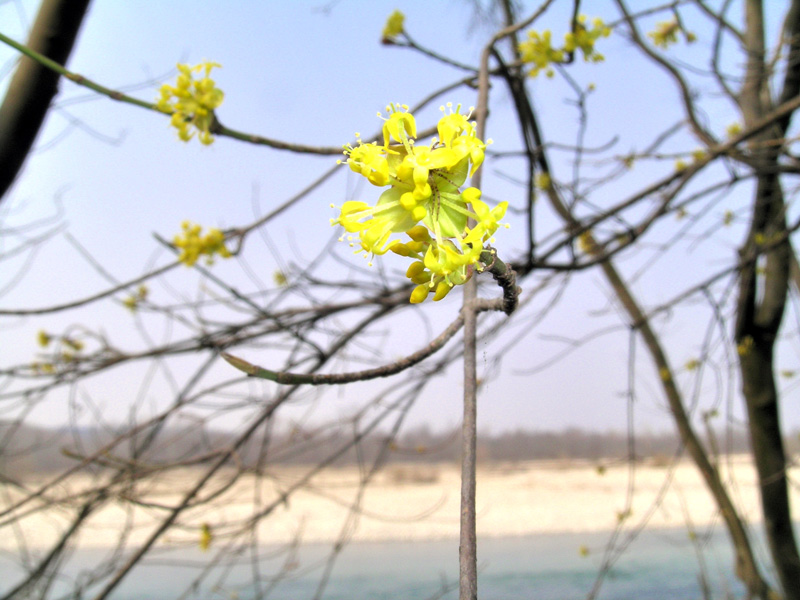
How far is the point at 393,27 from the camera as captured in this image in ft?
5.19

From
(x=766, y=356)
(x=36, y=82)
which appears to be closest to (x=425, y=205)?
(x=36, y=82)

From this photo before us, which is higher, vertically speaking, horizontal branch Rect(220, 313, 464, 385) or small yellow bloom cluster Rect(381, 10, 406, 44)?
small yellow bloom cluster Rect(381, 10, 406, 44)

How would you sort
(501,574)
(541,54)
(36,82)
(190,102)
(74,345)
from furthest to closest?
(501,574), (74,345), (541,54), (36,82), (190,102)

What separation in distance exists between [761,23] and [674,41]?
43 centimetres

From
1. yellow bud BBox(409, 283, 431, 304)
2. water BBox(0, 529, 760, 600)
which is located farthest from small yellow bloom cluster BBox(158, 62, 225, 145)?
water BBox(0, 529, 760, 600)

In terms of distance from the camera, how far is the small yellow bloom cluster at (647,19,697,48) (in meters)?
2.28

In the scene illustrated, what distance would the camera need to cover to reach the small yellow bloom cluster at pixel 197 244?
142 centimetres

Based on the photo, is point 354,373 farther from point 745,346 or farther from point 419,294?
point 745,346

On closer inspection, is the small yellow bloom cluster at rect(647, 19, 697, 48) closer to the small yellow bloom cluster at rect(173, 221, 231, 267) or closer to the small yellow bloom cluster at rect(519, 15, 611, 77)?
the small yellow bloom cluster at rect(519, 15, 611, 77)

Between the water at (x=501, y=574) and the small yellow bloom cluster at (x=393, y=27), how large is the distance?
2.73 meters

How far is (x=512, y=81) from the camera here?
1.31 meters

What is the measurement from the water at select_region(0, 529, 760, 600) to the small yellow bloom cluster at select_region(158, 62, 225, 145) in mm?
2798

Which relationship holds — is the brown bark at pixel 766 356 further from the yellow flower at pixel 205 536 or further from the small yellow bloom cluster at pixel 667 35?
the yellow flower at pixel 205 536

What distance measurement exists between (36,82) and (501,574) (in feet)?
13.2
